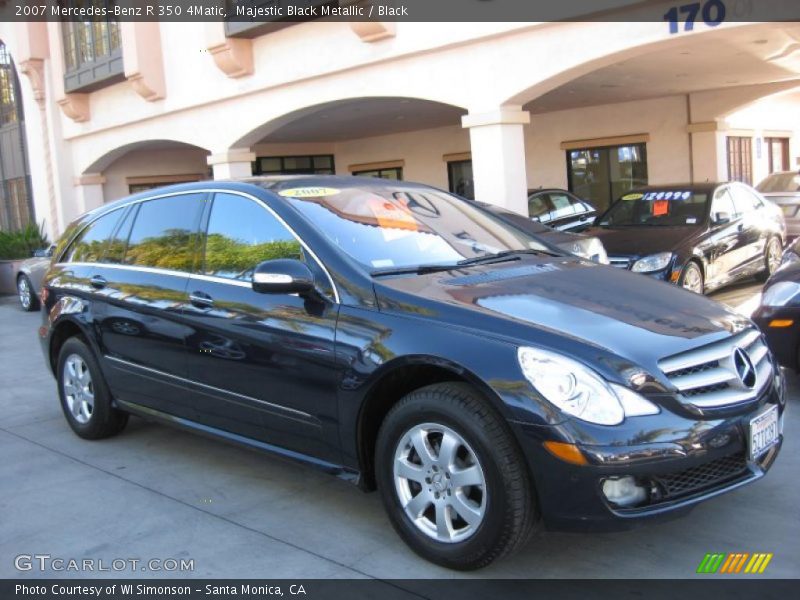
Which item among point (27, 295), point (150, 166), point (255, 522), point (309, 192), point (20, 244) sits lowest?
point (255, 522)

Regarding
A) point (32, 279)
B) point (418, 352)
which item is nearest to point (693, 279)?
point (418, 352)

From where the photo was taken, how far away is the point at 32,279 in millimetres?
14094

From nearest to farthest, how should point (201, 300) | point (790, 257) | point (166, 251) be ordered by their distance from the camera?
point (201, 300), point (166, 251), point (790, 257)

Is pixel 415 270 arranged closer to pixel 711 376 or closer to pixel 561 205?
pixel 711 376

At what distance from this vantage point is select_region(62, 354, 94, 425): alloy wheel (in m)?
5.50

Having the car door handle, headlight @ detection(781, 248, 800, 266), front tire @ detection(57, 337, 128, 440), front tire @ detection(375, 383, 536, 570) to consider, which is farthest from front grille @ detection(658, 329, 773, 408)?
front tire @ detection(57, 337, 128, 440)

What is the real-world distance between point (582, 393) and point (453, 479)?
0.65 metres

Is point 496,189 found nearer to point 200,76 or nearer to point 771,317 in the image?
point 771,317

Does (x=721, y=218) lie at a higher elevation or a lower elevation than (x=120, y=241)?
lower

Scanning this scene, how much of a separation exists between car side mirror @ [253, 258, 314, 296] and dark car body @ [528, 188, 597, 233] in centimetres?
847

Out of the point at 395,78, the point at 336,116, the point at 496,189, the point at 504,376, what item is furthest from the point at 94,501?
the point at 336,116

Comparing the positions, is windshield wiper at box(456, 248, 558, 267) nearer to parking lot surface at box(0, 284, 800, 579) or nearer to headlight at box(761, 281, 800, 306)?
parking lot surface at box(0, 284, 800, 579)

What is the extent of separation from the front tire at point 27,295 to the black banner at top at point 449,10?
16.8 feet

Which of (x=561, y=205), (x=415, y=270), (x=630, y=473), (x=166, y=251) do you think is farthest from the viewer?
(x=561, y=205)
